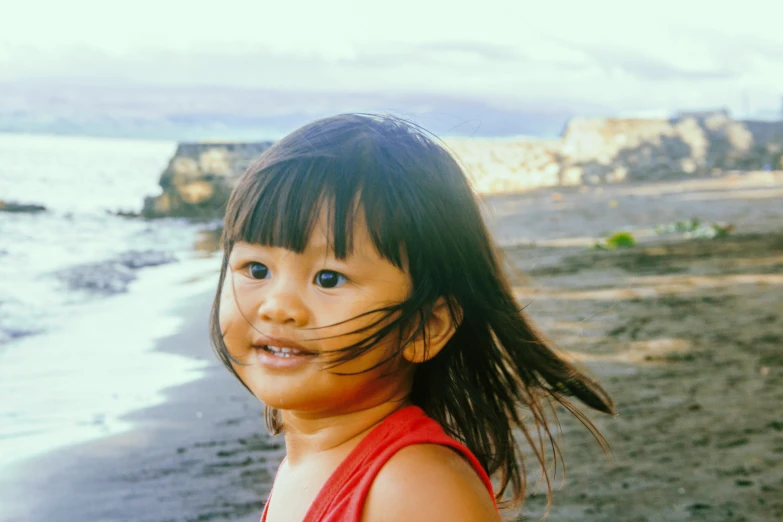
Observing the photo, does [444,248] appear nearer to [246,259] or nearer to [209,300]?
[246,259]

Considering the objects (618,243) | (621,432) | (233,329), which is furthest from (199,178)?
(233,329)

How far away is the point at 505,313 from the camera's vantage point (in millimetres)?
1981

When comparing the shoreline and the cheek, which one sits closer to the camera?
the cheek

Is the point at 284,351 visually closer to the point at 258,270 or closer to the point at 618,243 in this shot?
the point at 258,270

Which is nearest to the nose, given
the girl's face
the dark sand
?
the girl's face

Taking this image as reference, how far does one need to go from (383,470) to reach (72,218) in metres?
18.4

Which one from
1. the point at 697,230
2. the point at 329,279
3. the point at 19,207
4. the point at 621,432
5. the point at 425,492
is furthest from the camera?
the point at 19,207

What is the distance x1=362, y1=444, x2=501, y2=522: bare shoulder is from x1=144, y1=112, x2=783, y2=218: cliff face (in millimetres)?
24356

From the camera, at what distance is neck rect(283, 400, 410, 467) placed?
1.82m

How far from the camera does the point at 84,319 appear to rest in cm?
741

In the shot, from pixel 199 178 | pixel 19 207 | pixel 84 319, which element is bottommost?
pixel 199 178

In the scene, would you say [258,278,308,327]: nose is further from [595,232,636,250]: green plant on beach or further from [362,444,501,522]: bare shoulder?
[595,232,636,250]: green plant on beach

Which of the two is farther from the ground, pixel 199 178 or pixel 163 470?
pixel 163 470

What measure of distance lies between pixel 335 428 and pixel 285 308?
306 mm
